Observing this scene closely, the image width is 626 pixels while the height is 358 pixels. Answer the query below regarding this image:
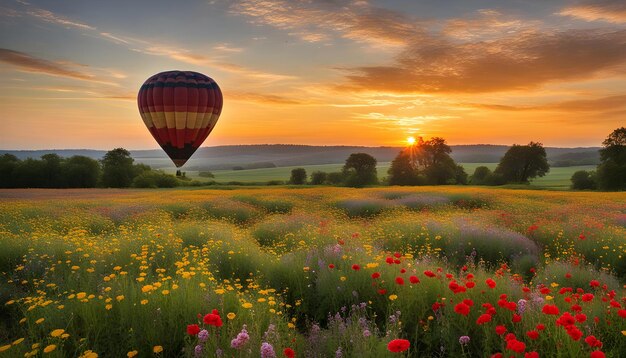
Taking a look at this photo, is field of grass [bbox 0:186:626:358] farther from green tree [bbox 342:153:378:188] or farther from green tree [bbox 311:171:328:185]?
green tree [bbox 311:171:328:185]

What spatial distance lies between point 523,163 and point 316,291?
62093 millimetres

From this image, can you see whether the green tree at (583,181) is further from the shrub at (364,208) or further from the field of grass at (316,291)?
the field of grass at (316,291)

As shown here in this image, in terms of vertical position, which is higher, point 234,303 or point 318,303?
point 234,303

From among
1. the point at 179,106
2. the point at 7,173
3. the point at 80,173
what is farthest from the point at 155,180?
the point at 179,106

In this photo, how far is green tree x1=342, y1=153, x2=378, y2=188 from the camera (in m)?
66.2

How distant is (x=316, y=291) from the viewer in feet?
25.3

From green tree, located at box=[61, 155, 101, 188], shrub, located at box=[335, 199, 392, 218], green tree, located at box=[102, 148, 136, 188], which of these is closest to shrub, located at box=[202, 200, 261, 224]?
shrub, located at box=[335, 199, 392, 218]

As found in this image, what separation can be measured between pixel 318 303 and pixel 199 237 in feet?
18.8

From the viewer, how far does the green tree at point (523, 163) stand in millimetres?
59719

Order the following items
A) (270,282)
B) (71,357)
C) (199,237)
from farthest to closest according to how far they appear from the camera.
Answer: (199,237)
(270,282)
(71,357)

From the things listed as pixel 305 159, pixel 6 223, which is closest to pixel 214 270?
pixel 6 223

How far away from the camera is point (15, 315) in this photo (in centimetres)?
736

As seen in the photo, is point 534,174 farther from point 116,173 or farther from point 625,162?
point 116,173

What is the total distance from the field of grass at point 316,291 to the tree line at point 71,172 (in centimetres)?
4510
